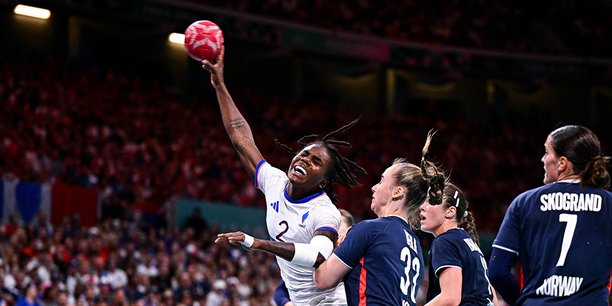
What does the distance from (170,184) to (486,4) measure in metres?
21.4

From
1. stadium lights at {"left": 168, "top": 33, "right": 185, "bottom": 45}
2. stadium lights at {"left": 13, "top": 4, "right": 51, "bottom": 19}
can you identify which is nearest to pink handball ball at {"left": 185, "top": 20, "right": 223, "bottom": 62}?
stadium lights at {"left": 13, "top": 4, "right": 51, "bottom": 19}

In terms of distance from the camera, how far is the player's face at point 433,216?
21.0 ft

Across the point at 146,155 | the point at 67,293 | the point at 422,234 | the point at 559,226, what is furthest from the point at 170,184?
the point at 559,226

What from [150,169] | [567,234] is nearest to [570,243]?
[567,234]

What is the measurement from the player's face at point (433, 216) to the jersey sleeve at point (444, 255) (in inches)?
7.1

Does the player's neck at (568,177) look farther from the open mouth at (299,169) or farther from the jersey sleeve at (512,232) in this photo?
the open mouth at (299,169)

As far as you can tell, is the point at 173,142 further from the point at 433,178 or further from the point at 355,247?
the point at 355,247

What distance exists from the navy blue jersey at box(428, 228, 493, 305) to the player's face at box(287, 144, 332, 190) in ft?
2.90

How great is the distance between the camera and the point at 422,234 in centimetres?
777

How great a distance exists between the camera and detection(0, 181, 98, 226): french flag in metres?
19.9

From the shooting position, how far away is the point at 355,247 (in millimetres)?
5594

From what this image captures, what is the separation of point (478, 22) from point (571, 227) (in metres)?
35.0

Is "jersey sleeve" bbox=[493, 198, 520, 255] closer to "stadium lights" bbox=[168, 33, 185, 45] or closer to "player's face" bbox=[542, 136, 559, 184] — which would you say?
"player's face" bbox=[542, 136, 559, 184]

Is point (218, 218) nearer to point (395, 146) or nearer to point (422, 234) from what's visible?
point (395, 146)
